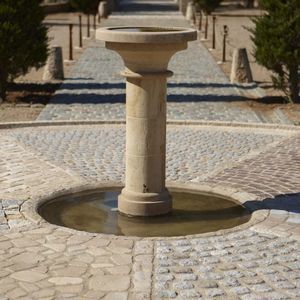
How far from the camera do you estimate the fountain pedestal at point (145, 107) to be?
6.91 meters

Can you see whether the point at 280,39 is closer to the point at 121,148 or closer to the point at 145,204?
the point at 121,148

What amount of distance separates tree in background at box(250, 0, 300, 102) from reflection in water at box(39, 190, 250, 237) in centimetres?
A: 734

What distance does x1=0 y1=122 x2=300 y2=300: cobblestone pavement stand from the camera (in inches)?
219

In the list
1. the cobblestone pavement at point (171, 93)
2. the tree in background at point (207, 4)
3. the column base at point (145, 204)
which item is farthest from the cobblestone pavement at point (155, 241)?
the tree in background at point (207, 4)

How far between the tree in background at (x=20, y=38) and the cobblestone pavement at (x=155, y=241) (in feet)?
16.2

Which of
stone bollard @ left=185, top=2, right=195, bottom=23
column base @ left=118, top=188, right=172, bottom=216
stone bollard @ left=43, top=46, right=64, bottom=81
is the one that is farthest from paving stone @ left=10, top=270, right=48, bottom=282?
stone bollard @ left=185, top=2, right=195, bottom=23

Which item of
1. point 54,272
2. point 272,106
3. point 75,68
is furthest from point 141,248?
point 75,68

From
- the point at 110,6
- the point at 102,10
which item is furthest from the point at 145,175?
the point at 110,6

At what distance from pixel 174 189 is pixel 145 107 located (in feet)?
4.87

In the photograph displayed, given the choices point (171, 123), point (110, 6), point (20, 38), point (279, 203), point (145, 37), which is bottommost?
point (171, 123)

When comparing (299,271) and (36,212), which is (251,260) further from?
(36,212)

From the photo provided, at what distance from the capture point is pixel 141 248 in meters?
6.37

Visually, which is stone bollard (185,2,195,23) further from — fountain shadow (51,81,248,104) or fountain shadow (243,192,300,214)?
fountain shadow (243,192,300,214)

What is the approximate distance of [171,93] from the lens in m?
16.6
